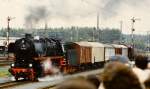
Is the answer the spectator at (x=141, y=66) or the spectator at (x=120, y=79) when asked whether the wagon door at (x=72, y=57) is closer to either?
the spectator at (x=141, y=66)

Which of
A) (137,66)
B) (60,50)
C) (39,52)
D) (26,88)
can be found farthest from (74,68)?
(137,66)

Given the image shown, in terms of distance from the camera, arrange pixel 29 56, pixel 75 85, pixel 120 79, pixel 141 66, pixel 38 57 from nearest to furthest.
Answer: pixel 75 85, pixel 120 79, pixel 141 66, pixel 38 57, pixel 29 56

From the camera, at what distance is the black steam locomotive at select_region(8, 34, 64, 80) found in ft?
102

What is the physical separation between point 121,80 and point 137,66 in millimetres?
2258

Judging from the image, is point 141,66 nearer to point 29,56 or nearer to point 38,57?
point 38,57

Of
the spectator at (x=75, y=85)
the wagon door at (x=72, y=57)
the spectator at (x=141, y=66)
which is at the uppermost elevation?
→ the spectator at (x=75, y=85)

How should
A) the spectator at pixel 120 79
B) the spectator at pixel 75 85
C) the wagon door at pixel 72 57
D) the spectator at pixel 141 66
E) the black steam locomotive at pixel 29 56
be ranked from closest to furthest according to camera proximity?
the spectator at pixel 75 85, the spectator at pixel 120 79, the spectator at pixel 141 66, the black steam locomotive at pixel 29 56, the wagon door at pixel 72 57

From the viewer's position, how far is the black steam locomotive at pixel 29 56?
102 ft

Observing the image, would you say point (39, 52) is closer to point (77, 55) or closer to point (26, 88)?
point (26, 88)

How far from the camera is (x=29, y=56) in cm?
3189

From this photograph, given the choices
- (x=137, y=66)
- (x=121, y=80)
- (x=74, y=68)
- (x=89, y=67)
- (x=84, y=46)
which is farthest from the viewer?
(x=89, y=67)

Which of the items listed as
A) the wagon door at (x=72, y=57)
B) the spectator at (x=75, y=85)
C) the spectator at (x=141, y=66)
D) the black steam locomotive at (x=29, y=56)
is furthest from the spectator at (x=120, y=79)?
the wagon door at (x=72, y=57)

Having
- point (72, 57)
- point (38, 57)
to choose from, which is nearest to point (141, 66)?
point (38, 57)

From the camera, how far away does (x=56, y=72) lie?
3419 centimetres
